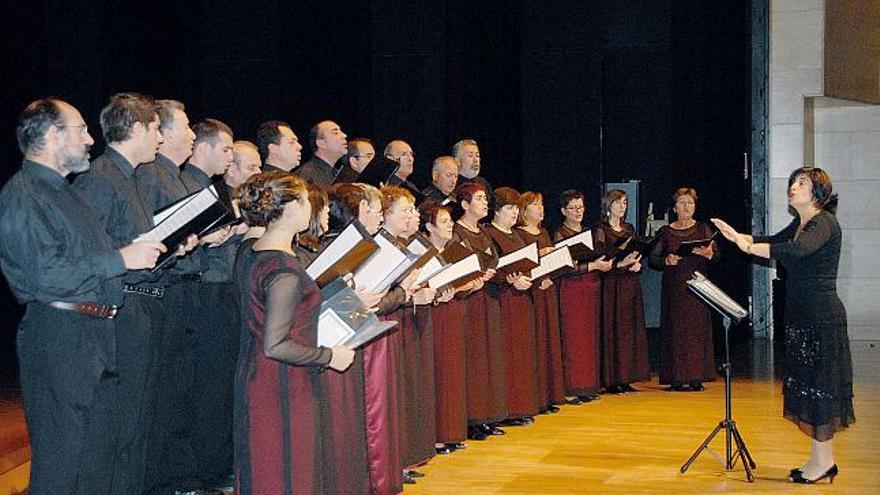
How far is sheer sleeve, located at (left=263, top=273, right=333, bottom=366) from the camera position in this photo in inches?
140

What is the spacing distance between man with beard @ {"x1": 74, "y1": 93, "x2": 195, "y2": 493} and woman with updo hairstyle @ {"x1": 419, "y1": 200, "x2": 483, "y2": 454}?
1881 mm

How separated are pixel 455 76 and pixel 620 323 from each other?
10.4 ft

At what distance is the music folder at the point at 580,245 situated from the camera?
23.9ft

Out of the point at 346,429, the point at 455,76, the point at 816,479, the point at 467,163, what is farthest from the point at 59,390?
the point at 455,76

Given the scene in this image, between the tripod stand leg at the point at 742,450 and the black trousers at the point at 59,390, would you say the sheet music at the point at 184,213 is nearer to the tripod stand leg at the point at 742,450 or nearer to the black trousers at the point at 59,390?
the black trousers at the point at 59,390

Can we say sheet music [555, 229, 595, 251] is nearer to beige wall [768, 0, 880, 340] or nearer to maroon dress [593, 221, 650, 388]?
maroon dress [593, 221, 650, 388]

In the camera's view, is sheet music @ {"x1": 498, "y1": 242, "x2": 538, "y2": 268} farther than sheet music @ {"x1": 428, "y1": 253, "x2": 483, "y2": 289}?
Yes

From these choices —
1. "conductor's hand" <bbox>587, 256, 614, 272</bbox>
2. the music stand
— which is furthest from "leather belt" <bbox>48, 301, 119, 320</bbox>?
"conductor's hand" <bbox>587, 256, 614, 272</bbox>

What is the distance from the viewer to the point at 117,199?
4.32 m

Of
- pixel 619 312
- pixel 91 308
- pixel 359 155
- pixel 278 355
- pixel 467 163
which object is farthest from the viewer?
pixel 619 312

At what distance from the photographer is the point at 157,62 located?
936 centimetres

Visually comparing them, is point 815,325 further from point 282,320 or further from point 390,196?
point 282,320

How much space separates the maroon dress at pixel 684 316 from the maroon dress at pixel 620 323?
21 centimetres

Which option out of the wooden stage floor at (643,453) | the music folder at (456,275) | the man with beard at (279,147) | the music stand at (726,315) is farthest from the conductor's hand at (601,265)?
the man with beard at (279,147)
